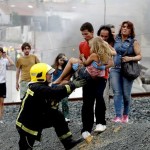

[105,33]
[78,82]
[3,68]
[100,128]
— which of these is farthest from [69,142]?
[3,68]

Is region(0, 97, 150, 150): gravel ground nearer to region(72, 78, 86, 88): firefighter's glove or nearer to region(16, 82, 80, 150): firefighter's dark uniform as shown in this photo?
region(16, 82, 80, 150): firefighter's dark uniform

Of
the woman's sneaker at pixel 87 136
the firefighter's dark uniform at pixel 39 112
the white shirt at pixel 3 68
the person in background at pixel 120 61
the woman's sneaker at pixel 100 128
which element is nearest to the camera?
the firefighter's dark uniform at pixel 39 112

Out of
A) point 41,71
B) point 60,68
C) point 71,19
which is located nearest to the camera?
point 41,71

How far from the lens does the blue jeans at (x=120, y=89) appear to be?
7.70 metres

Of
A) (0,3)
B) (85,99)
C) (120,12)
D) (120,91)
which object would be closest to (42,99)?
(85,99)

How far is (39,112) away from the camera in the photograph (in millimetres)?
6652

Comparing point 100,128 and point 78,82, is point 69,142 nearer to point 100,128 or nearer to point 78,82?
point 100,128

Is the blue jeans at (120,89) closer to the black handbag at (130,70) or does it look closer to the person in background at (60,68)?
the black handbag at (130,70)

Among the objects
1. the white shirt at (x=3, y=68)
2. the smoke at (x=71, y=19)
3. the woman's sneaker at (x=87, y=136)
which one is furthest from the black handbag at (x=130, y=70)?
the smoke at (x=71, y=19)

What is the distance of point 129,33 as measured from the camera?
25.2 ft

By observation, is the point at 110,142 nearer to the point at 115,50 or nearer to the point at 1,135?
the point at 115,50

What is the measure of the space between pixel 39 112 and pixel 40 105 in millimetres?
97

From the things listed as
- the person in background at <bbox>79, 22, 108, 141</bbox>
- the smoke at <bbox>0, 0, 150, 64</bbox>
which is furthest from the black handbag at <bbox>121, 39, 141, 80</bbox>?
the smoke at <bbox>0, 0, 150, 64</bbox>

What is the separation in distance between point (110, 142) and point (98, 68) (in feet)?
3.22
